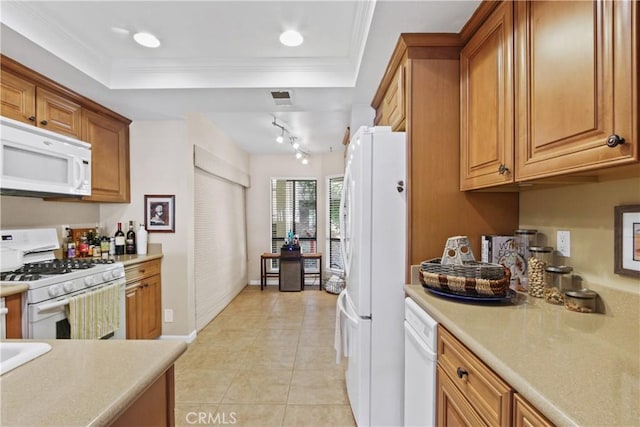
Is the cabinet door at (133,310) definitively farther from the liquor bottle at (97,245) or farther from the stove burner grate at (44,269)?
the liquor bottle at (97,245)

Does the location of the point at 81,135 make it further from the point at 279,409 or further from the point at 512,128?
the point at 512,128

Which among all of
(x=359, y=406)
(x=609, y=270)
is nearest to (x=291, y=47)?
(x=609, y=270)

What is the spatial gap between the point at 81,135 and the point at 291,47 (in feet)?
6.38

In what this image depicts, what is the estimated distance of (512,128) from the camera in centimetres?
129

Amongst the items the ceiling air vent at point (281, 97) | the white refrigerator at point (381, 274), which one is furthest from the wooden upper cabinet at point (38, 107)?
Answer: the white refrigerator at point (381, 274)

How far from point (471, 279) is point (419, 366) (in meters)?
0.47

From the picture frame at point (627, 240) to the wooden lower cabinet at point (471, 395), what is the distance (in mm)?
694

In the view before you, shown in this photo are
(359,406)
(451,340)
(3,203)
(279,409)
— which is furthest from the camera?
(3,203)

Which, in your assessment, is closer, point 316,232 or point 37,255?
point 37,255

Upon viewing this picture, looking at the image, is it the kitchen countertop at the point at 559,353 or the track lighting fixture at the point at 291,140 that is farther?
the track lighting fixture at the point at 291,140

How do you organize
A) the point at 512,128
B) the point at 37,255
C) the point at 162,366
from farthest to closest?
the point at 37,255, the point at 512,128, the point at 162,366

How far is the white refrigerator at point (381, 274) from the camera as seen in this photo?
1692 millimetres

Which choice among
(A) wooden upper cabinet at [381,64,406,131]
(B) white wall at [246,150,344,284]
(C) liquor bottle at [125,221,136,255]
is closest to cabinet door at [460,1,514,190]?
(A) wooden upper cabinet at [381,64,406,131]

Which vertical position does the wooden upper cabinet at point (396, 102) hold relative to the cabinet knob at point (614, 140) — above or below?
above
